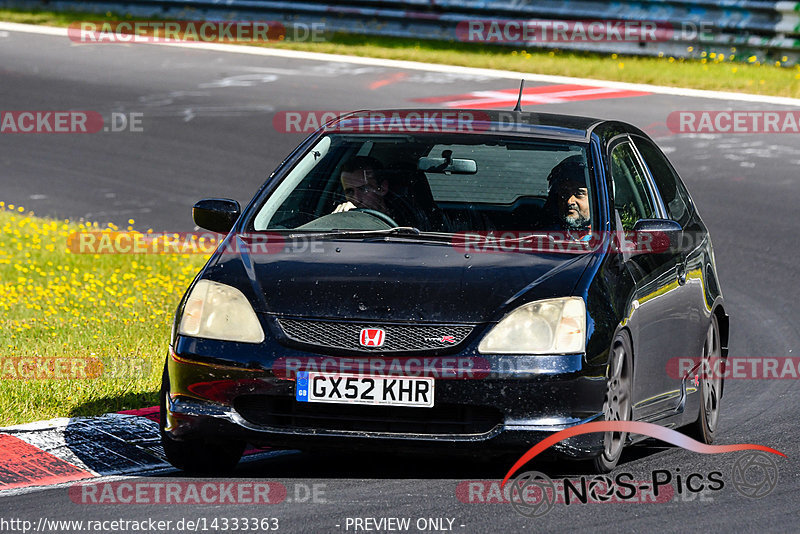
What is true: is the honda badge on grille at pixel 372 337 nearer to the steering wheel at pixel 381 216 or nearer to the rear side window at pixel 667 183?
the steering wheel at pixel 381 216

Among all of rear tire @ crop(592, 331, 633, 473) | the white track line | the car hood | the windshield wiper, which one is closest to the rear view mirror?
the windshield wiper

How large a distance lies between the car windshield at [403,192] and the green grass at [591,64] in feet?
40.9

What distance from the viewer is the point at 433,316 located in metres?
6.14

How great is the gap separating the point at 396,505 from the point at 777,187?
32.2 feet

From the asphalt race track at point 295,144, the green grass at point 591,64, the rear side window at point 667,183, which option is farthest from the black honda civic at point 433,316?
the green grass at point 591,64

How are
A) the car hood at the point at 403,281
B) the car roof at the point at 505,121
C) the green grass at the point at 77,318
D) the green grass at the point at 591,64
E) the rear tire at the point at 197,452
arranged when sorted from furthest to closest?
the green grass at the point at 591,64 < the green grass at the point at 77,318 < the car roof at the point at 505,121 < the rear tire at the point at 197,452 < the car hood at the point at 403,281

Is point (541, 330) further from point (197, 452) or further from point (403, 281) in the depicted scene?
point (197, 452)

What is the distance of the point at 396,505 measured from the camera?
19.8 feet

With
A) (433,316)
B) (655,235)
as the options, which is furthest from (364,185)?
(433,316)

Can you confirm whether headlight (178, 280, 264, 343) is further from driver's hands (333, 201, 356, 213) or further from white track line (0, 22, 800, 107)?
white track line (0, 22, 800, 107)

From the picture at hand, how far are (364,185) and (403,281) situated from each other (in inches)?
51.6

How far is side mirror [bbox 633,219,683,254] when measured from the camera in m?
7.03

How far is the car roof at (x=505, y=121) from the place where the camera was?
752cm

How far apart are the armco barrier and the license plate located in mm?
16034
